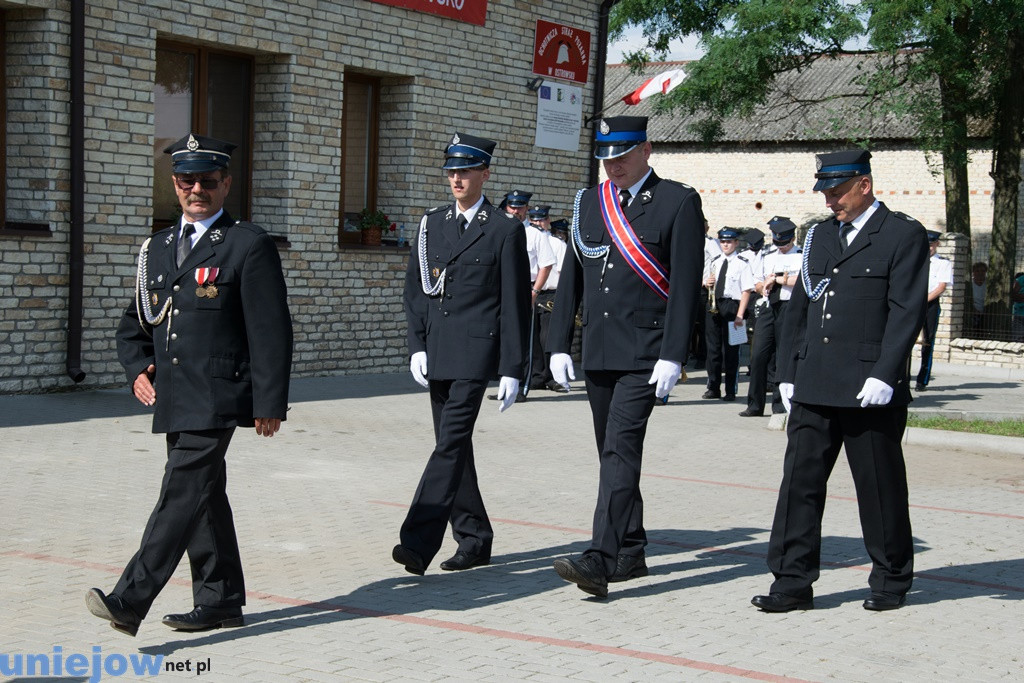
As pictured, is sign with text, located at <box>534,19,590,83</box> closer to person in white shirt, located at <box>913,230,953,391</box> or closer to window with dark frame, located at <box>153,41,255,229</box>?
window with dark frame, located at <box>153,41,255,229</box>

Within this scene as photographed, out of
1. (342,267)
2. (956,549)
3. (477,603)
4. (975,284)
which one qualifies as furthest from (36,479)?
(975,284)

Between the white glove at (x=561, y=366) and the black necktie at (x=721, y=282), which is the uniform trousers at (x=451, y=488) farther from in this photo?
the black necktie at (x=721, y=282)

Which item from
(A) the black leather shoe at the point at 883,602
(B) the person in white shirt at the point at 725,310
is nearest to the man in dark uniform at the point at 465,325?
(A) the black leather shoe at the point at 883,602

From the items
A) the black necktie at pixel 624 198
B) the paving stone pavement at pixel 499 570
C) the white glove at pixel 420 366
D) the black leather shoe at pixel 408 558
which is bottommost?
the paving stone pavement at pixel 499 570

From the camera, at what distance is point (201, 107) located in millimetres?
14672

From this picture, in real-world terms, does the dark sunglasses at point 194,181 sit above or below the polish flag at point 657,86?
below

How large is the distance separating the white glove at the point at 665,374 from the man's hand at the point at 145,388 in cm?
209

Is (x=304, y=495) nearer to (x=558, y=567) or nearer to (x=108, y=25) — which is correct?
(x=558, y=567)

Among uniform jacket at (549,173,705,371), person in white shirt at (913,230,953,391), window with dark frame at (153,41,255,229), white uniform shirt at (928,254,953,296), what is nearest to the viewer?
uniform jacket at (549,173,705,371)

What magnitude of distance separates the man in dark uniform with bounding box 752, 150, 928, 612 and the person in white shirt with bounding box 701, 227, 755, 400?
27.3 feet

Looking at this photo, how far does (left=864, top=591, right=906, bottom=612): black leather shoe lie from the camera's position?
6.22 metres

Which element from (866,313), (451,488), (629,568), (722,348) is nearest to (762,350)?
(722,348)

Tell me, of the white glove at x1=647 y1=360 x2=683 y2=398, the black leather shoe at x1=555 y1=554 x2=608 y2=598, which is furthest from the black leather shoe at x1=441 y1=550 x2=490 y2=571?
the white glove at x1=647 y1=360 x2=683 y2=398

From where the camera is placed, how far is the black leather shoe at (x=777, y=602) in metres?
6.11
